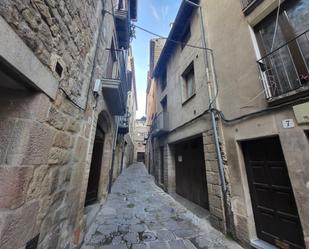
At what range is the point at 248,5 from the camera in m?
3.21

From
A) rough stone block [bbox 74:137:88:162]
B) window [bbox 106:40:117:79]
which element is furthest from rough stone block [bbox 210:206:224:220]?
window [bbox 106:40:117:79]

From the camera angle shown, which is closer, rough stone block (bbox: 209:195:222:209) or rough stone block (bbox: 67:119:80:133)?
rough stone block (bbox: 67:119:80:133)

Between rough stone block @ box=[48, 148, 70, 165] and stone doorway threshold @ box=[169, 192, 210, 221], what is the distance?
3838 millimetres

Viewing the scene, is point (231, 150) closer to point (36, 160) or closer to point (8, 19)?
point (36, 160)

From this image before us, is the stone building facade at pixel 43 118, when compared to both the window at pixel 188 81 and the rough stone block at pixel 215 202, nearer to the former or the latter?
the rough stone block at pixel 215 202

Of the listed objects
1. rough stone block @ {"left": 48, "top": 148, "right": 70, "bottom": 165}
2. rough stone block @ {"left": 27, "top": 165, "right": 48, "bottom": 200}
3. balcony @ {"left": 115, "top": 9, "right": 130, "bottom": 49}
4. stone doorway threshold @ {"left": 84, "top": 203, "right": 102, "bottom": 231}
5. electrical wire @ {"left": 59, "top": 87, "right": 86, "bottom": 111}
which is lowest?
stone doorway threshold @ {"left": 84, "top": 203, "right": 102, "bottom": 231}

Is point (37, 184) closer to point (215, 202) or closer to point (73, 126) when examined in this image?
point (73, 126)

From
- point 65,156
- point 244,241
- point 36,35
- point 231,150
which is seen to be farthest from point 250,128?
A: point 36,35

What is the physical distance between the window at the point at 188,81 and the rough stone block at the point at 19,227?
5317 mm

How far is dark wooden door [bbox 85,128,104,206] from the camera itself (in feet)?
13.5

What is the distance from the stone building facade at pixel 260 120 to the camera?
7.59 feet

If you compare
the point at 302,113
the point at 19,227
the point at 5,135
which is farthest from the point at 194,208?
the point at 5,135

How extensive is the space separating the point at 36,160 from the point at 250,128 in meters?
3.51

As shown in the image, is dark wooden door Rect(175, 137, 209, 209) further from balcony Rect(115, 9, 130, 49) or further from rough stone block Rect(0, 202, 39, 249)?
balcony Rect(115, 9, 130, 49)
